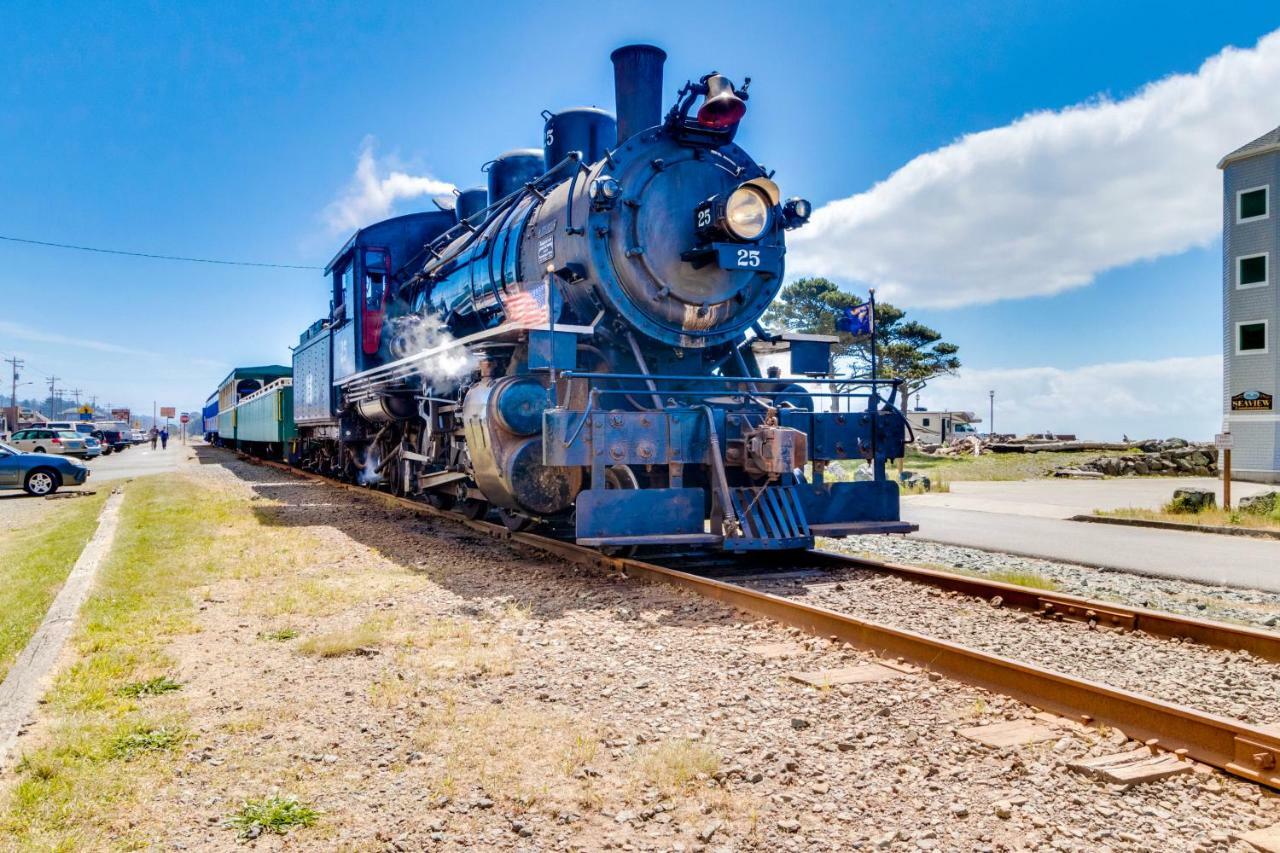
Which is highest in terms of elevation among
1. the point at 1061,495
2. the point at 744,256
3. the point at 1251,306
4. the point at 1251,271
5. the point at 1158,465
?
the point at 1251,271

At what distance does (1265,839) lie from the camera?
254 cm

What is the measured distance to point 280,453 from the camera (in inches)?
1024

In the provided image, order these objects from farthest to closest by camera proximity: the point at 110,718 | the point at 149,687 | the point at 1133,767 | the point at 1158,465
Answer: the point at 1158,465 < the point at 149,687 < the point at 110,718 < the point at 1133,767

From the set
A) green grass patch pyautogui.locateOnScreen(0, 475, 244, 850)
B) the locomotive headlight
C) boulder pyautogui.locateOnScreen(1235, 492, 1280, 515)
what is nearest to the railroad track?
the locomotive headlight

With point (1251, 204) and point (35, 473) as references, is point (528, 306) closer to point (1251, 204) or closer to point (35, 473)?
point (35, 473)

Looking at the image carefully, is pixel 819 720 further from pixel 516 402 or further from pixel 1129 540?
pixel 1129 540

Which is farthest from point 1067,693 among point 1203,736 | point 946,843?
point 946,843

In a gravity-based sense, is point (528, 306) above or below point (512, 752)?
above

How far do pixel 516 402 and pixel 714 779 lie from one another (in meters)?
4.59

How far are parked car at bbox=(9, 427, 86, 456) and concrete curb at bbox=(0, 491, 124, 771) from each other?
29.5 m

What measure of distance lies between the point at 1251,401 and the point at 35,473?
101ft

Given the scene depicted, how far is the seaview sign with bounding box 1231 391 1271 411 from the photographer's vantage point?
24547mm

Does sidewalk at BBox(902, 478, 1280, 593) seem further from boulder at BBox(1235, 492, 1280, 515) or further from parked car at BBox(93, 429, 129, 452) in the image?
parked car at BBox(93, 429, 129, 452)

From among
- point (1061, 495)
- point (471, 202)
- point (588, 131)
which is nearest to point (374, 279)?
point (471, 202)
